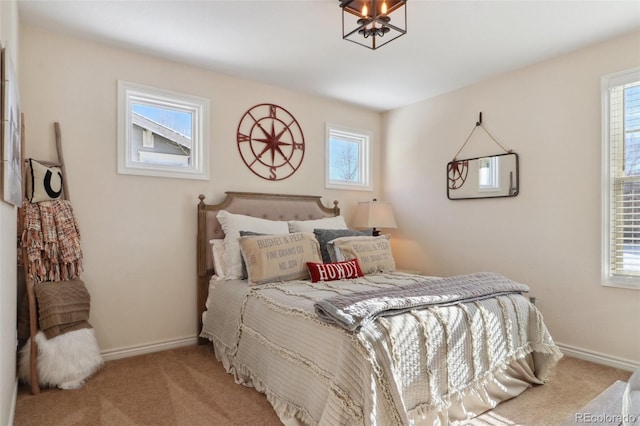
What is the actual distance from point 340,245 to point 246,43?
177 cm

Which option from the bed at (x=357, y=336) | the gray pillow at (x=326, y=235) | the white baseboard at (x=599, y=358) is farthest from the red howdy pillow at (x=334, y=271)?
the white baseboard at (x=599, y=358)

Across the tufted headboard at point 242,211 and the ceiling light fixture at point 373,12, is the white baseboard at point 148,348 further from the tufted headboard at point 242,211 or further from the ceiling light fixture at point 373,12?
the ceiling light fixture at point 373,12

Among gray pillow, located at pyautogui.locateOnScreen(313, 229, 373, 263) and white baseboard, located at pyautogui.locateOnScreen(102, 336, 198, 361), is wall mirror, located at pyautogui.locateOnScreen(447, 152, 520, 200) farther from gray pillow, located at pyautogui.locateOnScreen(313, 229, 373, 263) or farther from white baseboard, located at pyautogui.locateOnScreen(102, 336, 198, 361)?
white baseboard, located at pyautogui.locateOnScreen(102, 336, 198, 361)

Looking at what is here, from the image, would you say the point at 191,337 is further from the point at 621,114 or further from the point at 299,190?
the point at 621,114

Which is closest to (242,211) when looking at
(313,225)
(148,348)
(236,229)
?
(236,229)

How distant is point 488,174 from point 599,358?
173 cm

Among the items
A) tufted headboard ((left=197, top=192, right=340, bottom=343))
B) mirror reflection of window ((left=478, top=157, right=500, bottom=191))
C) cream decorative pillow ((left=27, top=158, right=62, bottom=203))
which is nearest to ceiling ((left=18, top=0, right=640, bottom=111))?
mirror reflection of window ((left=478, top=157, right=500, bottom=191))

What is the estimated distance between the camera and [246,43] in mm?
2932

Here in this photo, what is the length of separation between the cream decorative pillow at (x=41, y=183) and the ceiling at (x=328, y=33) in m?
1.03

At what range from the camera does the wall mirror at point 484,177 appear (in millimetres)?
3461

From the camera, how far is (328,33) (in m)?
2.79

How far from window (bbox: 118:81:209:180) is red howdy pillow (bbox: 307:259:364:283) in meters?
1.36

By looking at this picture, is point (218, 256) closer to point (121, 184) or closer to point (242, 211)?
point (242, 211)

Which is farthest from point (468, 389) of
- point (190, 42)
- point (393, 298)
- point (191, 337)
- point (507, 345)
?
point (190, 42)
